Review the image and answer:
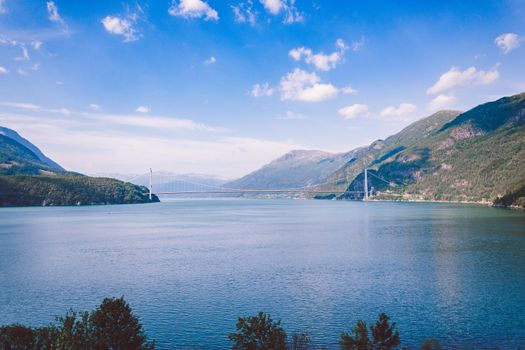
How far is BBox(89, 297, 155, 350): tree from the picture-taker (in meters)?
18.5

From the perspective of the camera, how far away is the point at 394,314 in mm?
28453

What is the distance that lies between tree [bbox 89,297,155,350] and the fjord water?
5189 millimetres

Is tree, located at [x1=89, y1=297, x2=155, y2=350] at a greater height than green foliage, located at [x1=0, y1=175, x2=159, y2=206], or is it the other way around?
green foliage, located at [x1=0, y1=175, x2=159, y2=206]

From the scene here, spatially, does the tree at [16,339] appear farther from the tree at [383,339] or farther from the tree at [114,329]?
the tree at [383,339]

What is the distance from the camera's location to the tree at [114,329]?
18.5m

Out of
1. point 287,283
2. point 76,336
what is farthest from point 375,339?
point 287,283

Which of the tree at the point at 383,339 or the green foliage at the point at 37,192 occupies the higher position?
the green foliage at the point at 37,192

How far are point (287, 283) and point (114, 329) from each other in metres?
21.2

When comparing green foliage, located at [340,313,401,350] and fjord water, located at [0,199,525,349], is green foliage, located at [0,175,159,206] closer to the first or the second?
fjord water, located at [0,199,525,349]

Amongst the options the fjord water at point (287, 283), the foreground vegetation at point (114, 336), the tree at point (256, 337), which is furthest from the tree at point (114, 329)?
the fjord water at point (287, 283)

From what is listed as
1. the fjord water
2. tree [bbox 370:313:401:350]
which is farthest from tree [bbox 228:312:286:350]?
the fjord water

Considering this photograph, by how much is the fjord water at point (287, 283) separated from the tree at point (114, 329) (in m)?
5.19

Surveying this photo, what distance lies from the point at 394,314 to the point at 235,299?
1207 cm

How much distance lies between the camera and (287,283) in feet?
124
